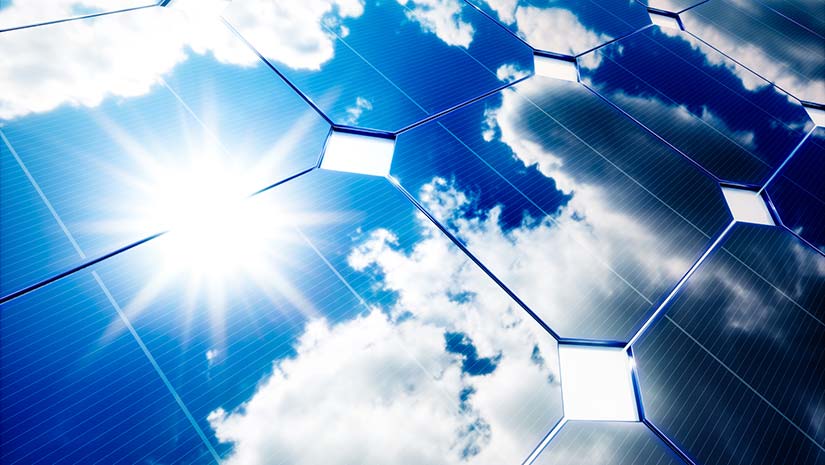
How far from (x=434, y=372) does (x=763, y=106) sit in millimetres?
3017

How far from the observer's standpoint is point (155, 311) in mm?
1214

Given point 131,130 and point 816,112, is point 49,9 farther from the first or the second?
point 816,112

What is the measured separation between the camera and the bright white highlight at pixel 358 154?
1755 millimetres

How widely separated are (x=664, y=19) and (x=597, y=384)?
3.35 meters

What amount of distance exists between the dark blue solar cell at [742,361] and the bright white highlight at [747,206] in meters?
0.22

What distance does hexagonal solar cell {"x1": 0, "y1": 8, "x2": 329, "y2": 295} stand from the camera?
1340 mm

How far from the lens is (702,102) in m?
2.53

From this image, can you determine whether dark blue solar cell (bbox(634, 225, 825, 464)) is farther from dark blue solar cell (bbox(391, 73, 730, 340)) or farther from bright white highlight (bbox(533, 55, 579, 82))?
bright white highlight (bbox(533, 55, 579, 82))

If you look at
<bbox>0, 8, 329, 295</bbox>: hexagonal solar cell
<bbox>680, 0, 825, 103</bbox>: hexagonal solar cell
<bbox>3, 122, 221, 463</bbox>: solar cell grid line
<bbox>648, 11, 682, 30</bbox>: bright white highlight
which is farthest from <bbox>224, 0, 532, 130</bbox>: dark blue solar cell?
<bbox>680, 0, 825, 103</bbox>: hexagonal solar cell

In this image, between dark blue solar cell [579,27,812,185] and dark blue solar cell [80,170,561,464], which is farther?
dark blue solar cell [579,27,812,185]

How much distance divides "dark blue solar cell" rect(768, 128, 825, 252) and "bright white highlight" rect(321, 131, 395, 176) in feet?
6.93

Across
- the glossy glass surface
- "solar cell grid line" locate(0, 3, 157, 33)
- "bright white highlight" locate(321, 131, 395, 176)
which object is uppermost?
"solar cell grid line" locate(0, 3, 157, 33)

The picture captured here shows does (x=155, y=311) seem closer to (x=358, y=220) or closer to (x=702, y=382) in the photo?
(x=358, y=220)

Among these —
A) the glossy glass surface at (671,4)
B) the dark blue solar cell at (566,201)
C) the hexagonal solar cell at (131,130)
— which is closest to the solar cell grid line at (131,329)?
the hexagonal solar cell at (131,130)
